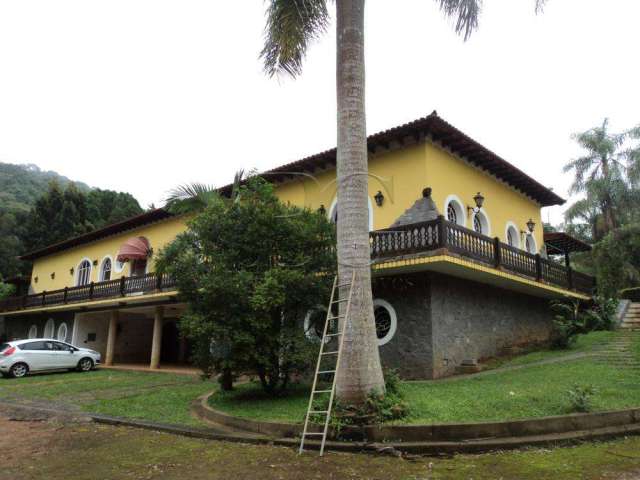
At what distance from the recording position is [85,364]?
20.6 m

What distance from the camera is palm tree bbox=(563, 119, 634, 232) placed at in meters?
30.0

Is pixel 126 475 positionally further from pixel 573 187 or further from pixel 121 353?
pixel 573 187

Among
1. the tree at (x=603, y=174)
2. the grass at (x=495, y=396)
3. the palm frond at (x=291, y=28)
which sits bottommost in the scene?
the grass at (x=495, y=396)

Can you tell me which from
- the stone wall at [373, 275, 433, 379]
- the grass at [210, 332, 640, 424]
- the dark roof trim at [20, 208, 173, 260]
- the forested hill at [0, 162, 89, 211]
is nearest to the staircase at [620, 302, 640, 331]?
the grass at [210, 332, 640, 424]

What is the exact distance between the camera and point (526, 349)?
623 inches

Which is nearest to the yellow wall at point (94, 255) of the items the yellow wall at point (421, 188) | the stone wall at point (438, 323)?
the yellow wall at point (421, 188)

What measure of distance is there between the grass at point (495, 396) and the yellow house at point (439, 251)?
1.81m

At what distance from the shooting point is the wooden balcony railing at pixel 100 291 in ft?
68.0

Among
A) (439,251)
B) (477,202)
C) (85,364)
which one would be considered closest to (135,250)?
(85,364)

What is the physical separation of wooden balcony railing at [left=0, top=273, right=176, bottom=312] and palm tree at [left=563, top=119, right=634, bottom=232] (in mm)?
25097

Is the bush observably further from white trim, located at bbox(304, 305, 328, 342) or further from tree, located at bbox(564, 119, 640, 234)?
tree, located at bbox(564, 119, 640, 234)

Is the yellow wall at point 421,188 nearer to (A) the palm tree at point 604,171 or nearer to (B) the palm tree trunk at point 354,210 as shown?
(B) the palm tree trunk at point 354,210

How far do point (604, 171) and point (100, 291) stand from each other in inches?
1142

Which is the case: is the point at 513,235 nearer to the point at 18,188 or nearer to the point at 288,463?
the point at 288,463
